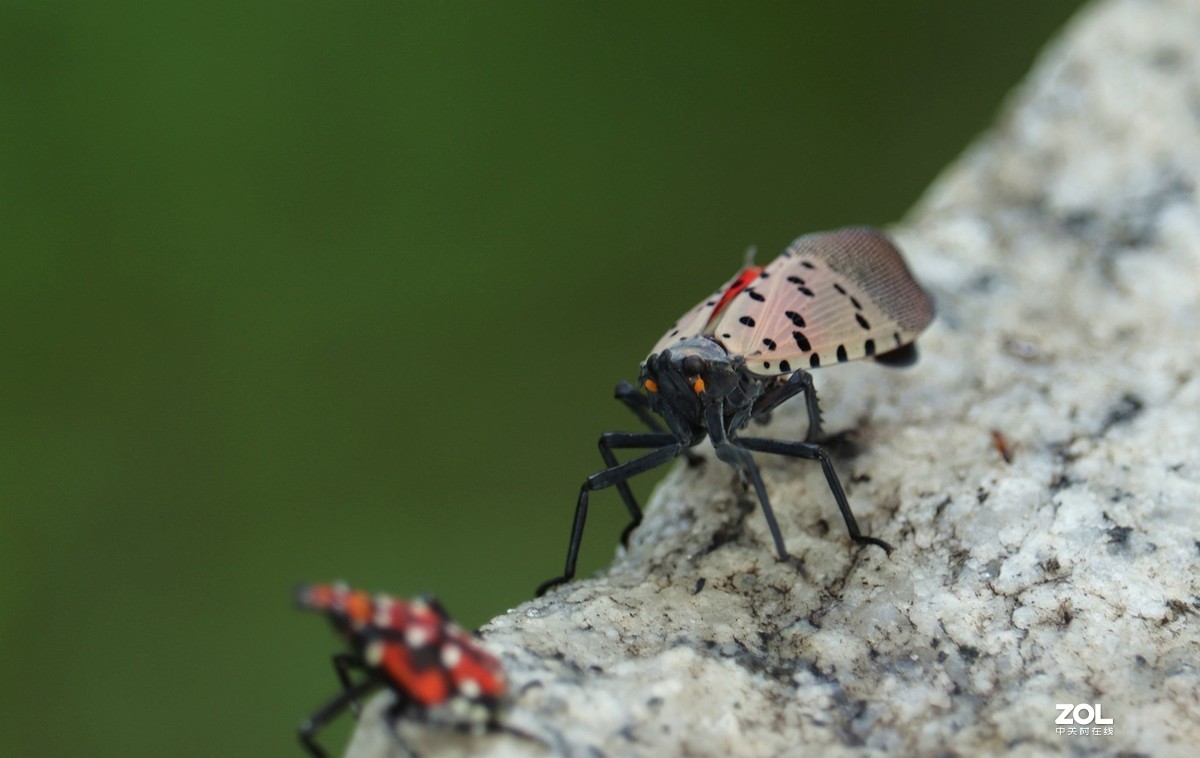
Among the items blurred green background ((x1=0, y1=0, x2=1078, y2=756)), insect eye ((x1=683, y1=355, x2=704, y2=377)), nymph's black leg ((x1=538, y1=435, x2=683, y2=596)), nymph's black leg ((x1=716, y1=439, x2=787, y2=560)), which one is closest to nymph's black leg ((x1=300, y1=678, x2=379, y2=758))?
nymph's black leg ((x1=538, y1=435, x2=683, y2=596))

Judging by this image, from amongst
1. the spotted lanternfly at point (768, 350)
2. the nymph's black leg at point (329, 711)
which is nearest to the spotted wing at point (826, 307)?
the spotted lanternfly at point (768, 350)

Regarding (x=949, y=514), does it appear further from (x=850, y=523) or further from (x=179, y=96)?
(x=179, y=96)

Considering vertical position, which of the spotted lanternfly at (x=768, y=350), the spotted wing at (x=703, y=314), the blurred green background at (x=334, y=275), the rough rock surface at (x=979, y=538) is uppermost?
the blurred green background at (x=334, y=275)

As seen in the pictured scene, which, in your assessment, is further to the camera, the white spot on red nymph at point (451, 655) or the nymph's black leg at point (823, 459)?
the nymph's black leg at point (823, 459)

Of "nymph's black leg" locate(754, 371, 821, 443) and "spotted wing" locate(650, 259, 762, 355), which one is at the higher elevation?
"spotted wing" locate(650, 259, 762, 355)

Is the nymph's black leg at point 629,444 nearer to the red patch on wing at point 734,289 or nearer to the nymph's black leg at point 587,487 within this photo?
the nymph's black leg at point 587,487

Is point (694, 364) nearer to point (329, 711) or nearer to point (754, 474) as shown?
point (754, 474)

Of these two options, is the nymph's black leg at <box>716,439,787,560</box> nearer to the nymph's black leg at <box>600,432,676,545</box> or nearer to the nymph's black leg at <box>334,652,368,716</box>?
the nymph's black leg at <box>600,432,676,545</box>
